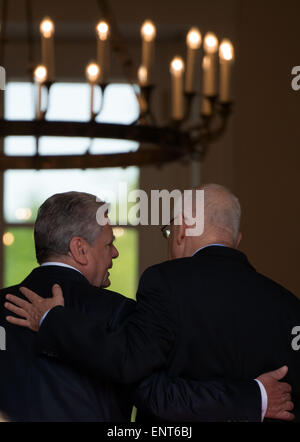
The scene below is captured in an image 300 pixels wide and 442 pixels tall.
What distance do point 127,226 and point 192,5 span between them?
146cm

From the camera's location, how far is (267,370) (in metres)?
2.10

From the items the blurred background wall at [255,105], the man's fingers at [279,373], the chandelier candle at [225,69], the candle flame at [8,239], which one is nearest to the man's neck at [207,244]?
the man's fingers at [279,373]

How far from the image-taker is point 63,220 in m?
2.23

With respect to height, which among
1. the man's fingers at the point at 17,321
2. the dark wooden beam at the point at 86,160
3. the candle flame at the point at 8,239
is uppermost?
the dark wooden beam at the point at 86,160

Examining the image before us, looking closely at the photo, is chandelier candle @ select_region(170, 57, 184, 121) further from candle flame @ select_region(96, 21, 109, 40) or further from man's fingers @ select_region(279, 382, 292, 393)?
man's fingers @ select_region(279, 382, 292, 393)

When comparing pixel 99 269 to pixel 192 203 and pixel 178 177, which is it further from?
pixel 178 177

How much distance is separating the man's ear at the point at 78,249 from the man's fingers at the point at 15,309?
23 centimetres

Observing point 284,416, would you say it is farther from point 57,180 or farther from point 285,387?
point 57,180

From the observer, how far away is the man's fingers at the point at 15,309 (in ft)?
6.88

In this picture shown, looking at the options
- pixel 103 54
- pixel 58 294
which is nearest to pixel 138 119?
pixel 103 54

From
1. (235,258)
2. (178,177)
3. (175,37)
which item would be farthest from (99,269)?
(175,37)

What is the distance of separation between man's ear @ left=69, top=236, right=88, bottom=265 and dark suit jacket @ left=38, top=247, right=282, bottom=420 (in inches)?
8.3

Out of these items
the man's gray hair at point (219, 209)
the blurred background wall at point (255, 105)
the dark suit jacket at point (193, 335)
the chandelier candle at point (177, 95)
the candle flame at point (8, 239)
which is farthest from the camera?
the candle flame at point (8, 239)

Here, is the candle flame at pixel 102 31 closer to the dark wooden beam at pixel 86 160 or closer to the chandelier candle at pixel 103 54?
the chandelier candle at pixel 103 54
